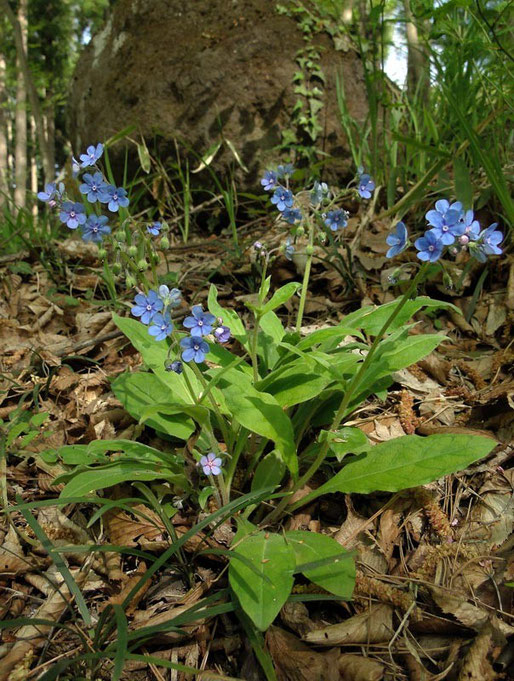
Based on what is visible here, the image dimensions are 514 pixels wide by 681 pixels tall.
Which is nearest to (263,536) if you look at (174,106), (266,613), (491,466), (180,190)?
(266,613)

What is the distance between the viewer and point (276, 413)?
184cm

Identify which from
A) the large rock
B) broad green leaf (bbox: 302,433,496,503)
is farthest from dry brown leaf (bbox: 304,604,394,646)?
the large rock

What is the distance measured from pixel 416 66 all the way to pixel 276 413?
207 inches

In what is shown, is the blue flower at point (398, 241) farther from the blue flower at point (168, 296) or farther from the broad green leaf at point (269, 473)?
the broad green leaf at point (269, 473)

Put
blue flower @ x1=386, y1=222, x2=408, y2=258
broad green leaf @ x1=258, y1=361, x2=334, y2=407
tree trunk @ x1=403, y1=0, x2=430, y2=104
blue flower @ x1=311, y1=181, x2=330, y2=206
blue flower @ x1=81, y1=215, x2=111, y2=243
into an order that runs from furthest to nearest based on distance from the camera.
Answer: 1. tree trunk @ x1=403, y1=0, x2=430, y2=104
2. blue flower @ x1=311, y1=181, x2=330, y2=206
3. blue flower @ x1=81, y1=215, x2=111, y2=243
4. broad green leaf @ x1=258, y1=361, x2=334, y2=407
5. blue flower @ x1=386, y1=222, x2=408, y2=258

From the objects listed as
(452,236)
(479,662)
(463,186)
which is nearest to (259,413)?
(452,236)

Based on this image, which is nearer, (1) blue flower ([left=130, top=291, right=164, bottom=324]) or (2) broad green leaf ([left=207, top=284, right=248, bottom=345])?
(1) blue flower ([left=130, top=291, right=164, bottom=324])

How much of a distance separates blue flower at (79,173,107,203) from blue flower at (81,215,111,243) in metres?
0.08

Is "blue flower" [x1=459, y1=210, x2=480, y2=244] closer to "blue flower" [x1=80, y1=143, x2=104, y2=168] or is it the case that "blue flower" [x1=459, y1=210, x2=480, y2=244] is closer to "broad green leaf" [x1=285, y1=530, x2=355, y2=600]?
"broad green leaf" [x1=285, y1=530, x2=355, y2=600]

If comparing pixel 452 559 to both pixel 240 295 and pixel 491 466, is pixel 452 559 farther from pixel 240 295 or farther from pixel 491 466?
pixel 240 295

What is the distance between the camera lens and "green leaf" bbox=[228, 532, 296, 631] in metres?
1.43

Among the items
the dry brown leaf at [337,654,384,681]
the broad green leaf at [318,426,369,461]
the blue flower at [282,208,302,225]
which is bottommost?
the dry brown leaf at [337,654,384,681]

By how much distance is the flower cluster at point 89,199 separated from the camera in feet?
6.54

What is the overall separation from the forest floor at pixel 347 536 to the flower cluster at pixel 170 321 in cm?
70
